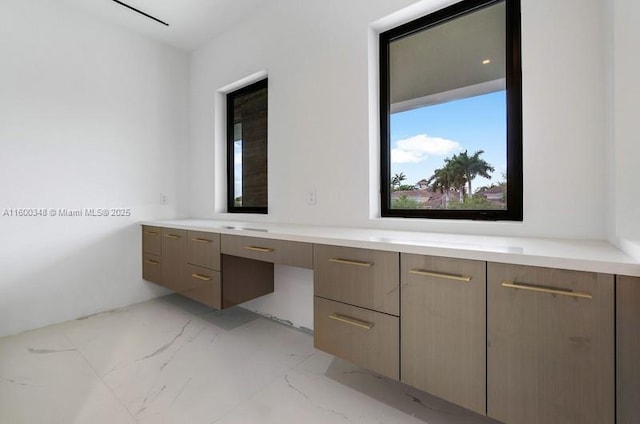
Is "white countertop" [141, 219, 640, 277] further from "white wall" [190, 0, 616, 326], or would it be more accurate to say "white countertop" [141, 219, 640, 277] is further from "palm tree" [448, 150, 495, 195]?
"palm tree" [448, 150, 495, 195]

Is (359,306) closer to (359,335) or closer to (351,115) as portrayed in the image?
(359,335)

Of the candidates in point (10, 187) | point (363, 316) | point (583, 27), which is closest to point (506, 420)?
point (363, 316)

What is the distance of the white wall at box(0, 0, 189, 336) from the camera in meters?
2.12

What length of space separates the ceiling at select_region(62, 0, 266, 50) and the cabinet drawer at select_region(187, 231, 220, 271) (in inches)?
73.3

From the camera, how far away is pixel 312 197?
82.7 inches

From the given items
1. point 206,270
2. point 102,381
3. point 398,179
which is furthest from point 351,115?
point 102,381

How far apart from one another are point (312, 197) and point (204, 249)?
35.0 inches

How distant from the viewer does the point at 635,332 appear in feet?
2.58

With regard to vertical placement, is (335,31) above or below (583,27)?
above

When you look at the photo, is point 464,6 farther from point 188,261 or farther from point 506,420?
point 188,261

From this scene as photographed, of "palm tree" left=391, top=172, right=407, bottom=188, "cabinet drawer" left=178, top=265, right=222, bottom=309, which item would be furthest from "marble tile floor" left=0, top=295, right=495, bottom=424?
"palm tree" left=391, top=172, right=407, bottom=188

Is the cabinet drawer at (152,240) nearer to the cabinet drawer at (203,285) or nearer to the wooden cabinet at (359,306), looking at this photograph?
the cabinet drawer at (203,285)

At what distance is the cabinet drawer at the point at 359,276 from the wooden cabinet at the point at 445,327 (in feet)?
0.16

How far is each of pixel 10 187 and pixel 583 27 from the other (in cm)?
353
